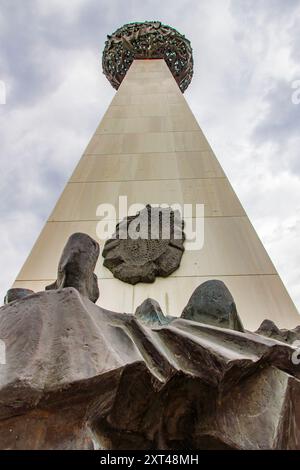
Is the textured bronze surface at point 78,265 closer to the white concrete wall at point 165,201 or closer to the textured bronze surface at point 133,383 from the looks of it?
the textured bronze surface at point 133,383

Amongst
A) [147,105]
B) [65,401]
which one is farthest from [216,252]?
[147,105]

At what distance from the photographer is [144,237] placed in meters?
2.37

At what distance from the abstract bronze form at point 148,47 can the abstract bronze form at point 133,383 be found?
15.6 feet

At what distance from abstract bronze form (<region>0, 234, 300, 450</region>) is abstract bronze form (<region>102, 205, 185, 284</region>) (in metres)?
1.11

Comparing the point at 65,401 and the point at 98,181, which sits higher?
the point at 98,181

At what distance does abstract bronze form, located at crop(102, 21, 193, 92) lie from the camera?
513cm

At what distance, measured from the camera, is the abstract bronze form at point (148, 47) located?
513 centimetres

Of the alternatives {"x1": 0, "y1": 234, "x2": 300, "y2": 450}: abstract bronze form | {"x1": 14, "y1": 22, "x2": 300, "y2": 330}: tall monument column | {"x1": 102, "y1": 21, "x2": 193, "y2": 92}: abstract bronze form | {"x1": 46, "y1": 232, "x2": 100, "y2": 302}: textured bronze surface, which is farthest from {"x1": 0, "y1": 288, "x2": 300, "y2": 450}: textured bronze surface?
{"x1": 102, "y1": 21, "x2": 193, "y2": 92}: abstract bronze form

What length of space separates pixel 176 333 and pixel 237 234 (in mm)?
1661

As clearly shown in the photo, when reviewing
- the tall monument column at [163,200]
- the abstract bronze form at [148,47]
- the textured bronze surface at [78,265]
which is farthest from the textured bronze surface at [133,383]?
the abstract bronze form at [148,47]

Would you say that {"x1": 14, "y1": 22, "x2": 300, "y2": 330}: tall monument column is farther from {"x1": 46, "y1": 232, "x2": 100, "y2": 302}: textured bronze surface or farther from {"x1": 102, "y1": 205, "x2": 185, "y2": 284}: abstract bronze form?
{"x1": 46, "y1": 232, "x2": 100, "y2": 302}: textured bronze surface

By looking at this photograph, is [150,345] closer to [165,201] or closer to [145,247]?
[145,247]

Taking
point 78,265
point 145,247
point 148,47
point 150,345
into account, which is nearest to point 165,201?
point 145,247

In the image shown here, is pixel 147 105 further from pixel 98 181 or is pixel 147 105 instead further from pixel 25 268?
pixel 25 268
